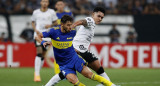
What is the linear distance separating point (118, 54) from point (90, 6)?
2.52 meters

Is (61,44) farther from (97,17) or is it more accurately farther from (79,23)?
(97,17)

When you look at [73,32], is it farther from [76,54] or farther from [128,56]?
[128,56]

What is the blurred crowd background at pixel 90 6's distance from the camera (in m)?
16.9

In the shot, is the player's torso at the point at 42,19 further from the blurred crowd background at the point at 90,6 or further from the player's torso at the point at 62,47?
the blurred crowd background at the point at 90,6

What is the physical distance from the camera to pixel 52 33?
8102 mm

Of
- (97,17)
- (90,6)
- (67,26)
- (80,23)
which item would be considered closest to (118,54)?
(90,6)

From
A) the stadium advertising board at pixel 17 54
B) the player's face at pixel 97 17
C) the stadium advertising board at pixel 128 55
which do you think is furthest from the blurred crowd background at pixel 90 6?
the player's face at pixel 97 17

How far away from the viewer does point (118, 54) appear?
1641 centimetres

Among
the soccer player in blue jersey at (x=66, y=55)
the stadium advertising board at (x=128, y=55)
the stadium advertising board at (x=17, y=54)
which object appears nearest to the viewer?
the soccer player in blue jersey at (x=66, y=55)

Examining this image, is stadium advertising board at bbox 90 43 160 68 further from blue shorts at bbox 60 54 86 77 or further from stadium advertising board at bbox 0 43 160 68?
blue shorts at bbox 60 54 86 77

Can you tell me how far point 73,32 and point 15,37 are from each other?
8.49 m

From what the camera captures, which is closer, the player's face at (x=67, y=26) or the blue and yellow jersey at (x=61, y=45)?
the player's face at (x=67, y=26)

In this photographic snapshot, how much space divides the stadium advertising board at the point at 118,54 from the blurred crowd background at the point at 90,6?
5.36 ft

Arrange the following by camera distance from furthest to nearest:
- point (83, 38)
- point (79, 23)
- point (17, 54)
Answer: point (17, 54)
point (83, 38)
point (79, 23)
